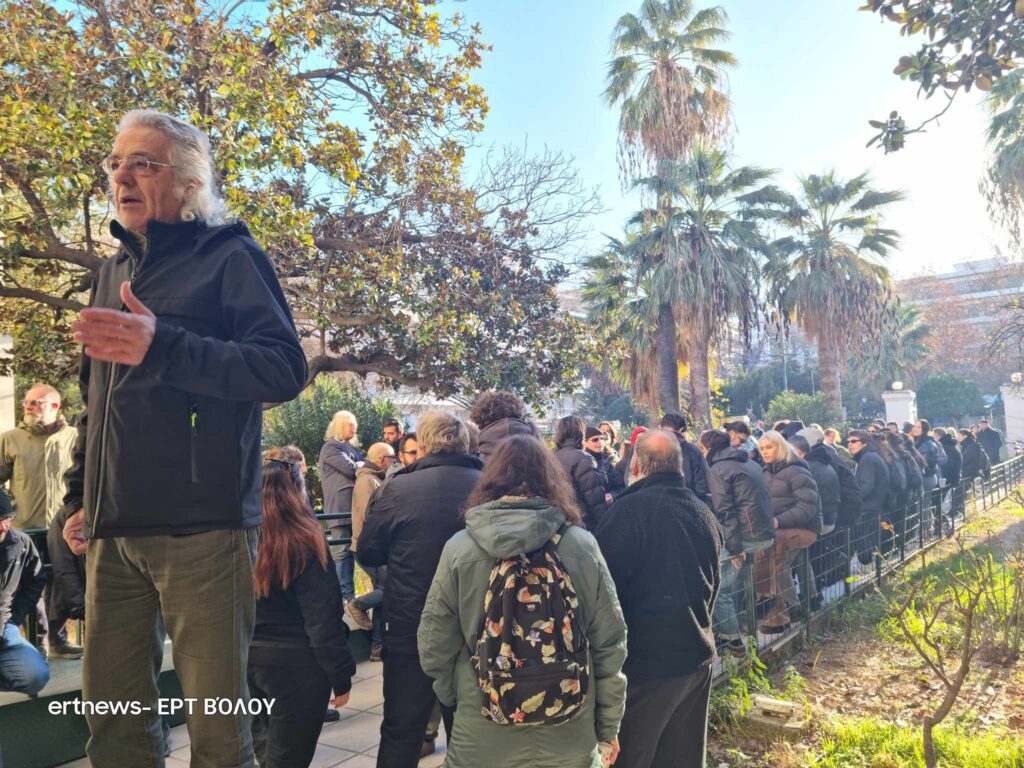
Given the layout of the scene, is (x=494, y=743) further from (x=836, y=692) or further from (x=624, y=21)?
(x=624, y=21)

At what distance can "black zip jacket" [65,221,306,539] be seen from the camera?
1643 millimetres

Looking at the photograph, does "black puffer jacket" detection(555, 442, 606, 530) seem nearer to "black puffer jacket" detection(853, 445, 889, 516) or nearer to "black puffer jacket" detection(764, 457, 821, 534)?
"black puffer jacket" detection(764, 457, 821, 534)

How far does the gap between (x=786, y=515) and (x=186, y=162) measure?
257 inches

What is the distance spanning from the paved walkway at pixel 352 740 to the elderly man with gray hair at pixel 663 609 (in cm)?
118

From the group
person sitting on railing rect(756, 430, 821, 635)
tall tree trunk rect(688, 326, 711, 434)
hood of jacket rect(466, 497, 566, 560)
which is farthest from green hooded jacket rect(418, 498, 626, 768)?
tall tree trunk rect(688, 326, 711, 434)

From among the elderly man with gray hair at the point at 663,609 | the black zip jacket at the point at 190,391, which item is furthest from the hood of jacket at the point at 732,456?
the black zip jacket at the point at 190,391

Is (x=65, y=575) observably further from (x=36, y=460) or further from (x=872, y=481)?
(x=872, y=481)

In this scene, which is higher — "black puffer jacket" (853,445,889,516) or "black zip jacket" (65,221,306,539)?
"black zip jacket" (65,221,306,539)

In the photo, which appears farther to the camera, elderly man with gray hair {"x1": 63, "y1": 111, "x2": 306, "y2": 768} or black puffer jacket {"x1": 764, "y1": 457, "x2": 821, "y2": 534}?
black puffer jacket {"x1": 764, "y1": 457, "x2": 821, "y2": 534}

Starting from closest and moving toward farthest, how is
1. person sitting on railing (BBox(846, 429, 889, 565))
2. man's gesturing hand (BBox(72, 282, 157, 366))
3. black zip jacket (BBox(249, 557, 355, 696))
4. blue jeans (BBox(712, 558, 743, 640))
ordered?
man's gesturing hand (BBox(72, 282, 157, 366)) → black zip jacket (BBox(249, 557, 355, 696)) → blue jeans (BBox(712, 558, 743, 640)) → person sitting on railing (BBox(846, 429, 889, 565))

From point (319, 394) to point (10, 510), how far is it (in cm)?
876

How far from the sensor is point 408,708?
3.47m

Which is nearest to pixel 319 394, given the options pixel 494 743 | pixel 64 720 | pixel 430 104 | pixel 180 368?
pixel 430 104

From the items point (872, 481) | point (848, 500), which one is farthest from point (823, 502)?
point (872, 481)
